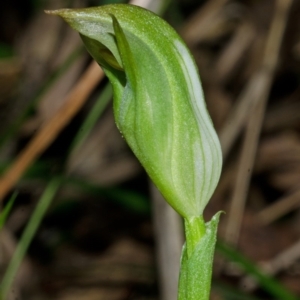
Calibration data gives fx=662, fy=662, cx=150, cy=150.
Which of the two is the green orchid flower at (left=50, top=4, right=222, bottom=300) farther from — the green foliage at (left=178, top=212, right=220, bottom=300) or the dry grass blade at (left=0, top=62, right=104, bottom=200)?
the dry grass blade at (left=0, top=62, right=104, bottom=200)

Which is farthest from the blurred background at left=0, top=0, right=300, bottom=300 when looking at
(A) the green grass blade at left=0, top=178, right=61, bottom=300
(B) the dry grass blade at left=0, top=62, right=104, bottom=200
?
(B) the dry grass blade at left=0, top=62, right=104, bottom=200

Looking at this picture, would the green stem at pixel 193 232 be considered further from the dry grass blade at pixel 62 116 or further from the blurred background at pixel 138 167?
the blurred background at pixel 138 167

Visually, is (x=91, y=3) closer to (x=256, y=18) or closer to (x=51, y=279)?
(x=256, y=18)

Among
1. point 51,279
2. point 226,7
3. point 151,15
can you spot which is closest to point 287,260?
point 51,279

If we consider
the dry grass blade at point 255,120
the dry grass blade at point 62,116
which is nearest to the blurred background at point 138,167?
the dry grass blade at point 255,120

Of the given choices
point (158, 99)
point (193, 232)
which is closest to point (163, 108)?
point (158, 99)

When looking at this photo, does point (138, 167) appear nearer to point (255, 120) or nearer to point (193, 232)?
point (255, 120)
